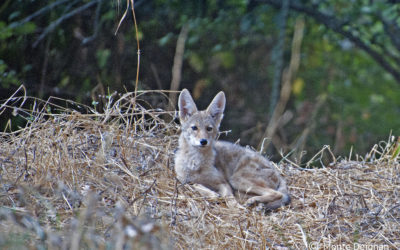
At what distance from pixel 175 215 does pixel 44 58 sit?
14.3 ft

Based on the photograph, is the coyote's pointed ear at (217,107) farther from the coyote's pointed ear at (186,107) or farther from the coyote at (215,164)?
the coyote's pointed ear at (186,107)

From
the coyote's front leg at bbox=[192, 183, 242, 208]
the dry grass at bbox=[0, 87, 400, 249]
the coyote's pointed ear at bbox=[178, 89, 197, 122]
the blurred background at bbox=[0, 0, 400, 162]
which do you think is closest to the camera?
the dry grass at bbox=[0, 87, 400, 249]

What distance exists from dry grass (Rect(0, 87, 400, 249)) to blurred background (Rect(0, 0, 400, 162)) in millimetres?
1816

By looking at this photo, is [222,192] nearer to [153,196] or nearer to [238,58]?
[153,196]

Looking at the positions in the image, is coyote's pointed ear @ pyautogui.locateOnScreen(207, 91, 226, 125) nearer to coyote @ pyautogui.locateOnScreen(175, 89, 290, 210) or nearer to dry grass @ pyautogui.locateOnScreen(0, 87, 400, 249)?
coyote @ pyautogui.locateOnScreen(175, 89, 290, 210)

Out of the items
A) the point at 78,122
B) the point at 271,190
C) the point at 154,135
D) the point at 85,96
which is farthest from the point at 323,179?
the point at 85,96

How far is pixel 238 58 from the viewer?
8414 millimetres

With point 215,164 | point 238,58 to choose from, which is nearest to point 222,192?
point 215,164

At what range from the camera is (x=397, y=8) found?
315 inches

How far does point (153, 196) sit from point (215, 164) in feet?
4.19

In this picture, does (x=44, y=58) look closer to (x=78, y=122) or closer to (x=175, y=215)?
(x=78, y=122)

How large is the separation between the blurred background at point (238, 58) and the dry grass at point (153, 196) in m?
1.82

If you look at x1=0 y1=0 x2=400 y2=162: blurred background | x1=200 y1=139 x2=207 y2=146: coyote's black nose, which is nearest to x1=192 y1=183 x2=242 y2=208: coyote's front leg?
x1=200 y1=139 x2=207 y2=146: coyote's black nose

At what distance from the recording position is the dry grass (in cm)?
359
